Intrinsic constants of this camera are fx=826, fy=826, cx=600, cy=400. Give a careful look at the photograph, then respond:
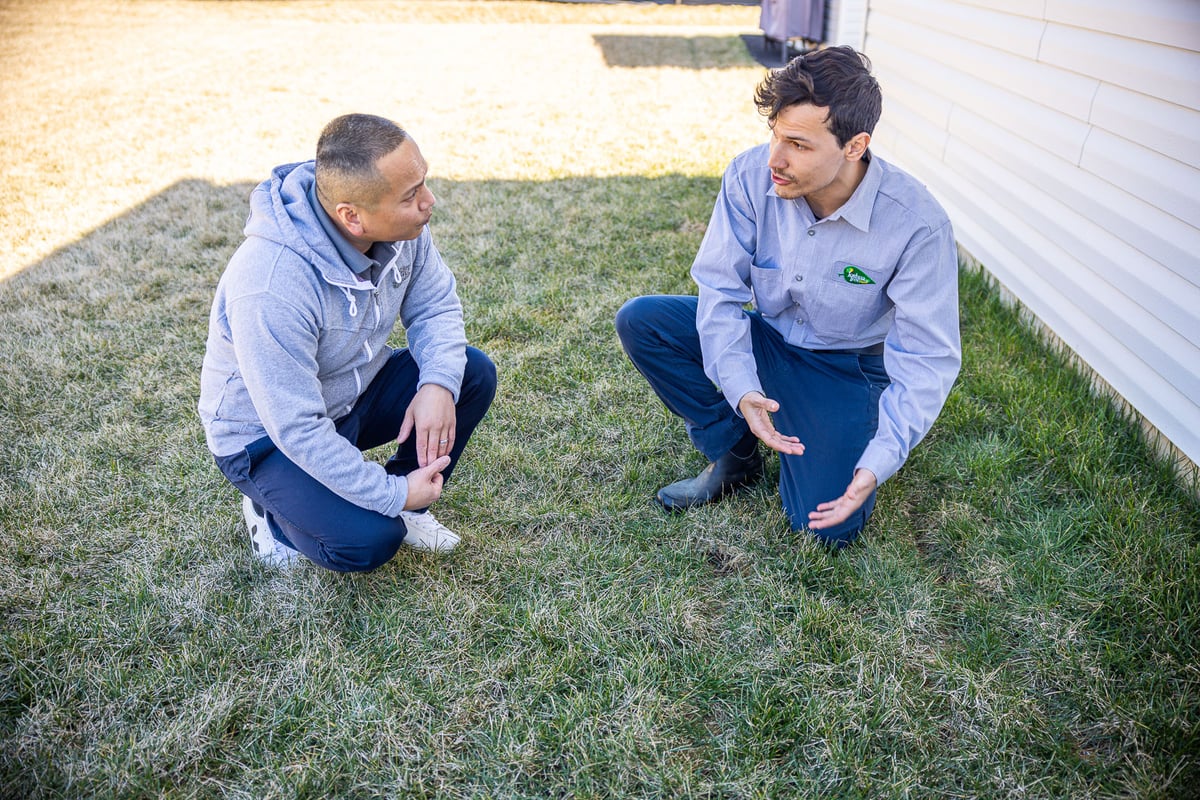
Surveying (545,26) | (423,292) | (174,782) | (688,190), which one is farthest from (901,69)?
(545,26)

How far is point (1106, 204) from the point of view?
9.88 feet

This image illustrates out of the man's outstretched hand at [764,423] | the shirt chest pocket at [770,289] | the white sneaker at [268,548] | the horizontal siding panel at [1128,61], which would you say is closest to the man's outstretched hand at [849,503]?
the man's outstretched hand at [764,423]

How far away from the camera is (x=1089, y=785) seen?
1720 mm

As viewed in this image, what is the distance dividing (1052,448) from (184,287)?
13.1 ft

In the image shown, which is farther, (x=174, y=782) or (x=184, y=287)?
(x=184, y=287)

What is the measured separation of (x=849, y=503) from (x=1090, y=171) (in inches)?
77.9

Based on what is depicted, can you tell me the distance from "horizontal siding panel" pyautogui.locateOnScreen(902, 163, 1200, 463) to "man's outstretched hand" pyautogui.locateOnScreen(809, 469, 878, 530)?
120cm

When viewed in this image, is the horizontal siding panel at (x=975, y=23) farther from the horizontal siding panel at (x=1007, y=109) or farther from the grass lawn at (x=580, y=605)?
the grass lawn at (x=580, y=605)

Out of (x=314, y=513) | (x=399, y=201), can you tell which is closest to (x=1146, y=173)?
(x=399, y=201)

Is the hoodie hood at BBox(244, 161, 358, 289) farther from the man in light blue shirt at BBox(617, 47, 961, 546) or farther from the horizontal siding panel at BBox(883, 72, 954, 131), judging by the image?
the horizontal siding panel at BBox(883, 72, 954, 131)

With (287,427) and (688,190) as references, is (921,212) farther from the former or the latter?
(688,190)

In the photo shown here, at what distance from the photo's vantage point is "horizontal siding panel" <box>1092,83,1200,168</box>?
2568mm

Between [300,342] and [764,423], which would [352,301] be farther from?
[764,423]

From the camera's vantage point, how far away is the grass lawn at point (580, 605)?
1.80 meters
